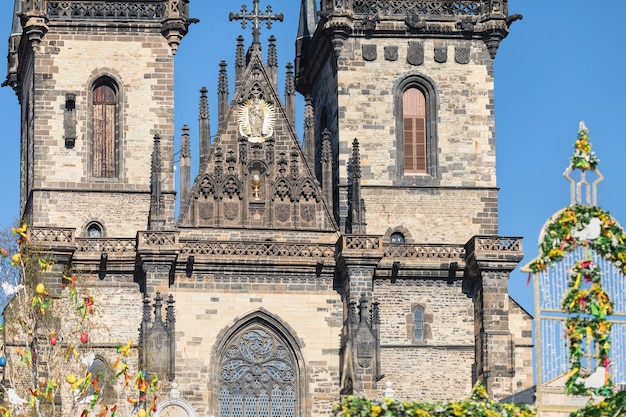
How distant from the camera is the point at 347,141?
178 feet

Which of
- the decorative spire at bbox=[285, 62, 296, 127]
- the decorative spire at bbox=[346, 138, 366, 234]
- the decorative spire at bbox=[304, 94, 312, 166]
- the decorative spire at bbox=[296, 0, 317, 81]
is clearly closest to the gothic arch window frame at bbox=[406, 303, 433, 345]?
the decorative spire at bbox=[346, 138, 366, 234]

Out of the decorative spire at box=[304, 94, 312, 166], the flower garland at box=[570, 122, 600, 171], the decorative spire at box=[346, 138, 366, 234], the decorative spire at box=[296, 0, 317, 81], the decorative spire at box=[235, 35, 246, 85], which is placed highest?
the decorative spire at box=[296, 0, 317, 81]

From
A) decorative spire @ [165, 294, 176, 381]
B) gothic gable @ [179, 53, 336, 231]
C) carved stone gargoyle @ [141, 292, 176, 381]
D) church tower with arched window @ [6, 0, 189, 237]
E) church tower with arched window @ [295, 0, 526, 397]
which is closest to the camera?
carved stone gargoyle @ [141, 292, 176, 381]

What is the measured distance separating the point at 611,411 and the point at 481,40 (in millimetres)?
29544

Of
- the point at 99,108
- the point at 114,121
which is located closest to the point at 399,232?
the point at 114,121

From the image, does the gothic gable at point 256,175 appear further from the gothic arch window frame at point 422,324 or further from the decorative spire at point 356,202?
the gothic arch window frame at point 422,324

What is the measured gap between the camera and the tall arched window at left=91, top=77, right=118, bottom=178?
53.8 m

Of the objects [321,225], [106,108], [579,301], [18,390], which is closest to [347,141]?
[321,225]

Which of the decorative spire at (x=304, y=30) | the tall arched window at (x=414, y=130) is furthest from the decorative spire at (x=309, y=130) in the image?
the decorative spire at (x=304, y=30)

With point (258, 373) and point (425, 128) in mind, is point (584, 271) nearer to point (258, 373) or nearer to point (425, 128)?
point (258, 373)

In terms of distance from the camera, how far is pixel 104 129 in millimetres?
54062

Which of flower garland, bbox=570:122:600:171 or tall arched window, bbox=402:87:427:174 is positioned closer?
flower garland, bbox=570:122:600:171

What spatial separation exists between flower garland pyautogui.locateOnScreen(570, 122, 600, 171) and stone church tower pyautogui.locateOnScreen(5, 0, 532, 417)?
75.0 ft

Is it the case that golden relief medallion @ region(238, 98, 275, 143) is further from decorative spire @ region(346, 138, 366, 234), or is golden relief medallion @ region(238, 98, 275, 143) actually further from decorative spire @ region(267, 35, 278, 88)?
decorative spire @ region(346, 138, 366, 234)
